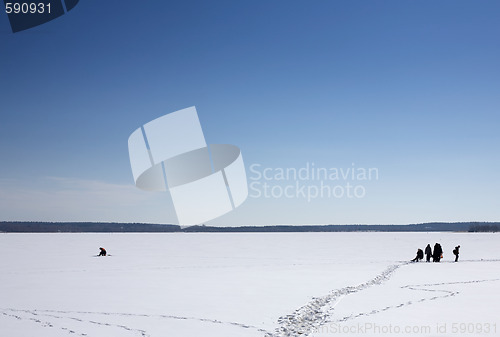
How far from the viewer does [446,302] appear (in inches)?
415

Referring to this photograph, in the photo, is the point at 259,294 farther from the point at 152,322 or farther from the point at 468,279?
the point at 468,279

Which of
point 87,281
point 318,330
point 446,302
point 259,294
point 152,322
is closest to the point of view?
point 318,330

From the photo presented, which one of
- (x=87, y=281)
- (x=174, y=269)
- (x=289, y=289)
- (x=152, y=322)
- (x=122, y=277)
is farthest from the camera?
(x=174, y=269)

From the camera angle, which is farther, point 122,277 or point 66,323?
point 122,277

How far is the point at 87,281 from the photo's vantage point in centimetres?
1412

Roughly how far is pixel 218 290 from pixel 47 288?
482 centimetres

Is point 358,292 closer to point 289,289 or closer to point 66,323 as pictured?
point 289,289

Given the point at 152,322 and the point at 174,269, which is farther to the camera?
the point at 174,269

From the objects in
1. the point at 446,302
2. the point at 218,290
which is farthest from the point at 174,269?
the point at 446,302

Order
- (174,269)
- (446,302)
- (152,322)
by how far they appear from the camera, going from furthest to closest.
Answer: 1. (174,269)
2. (446,302)
3. (152,322)

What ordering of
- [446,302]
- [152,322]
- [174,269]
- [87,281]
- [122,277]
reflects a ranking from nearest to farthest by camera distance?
[152,322] → [446,302] → [87,281] → [122,277] → [174,269]

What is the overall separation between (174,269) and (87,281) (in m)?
4.75

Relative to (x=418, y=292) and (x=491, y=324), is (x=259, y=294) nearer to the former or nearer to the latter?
(x=418, y=292)

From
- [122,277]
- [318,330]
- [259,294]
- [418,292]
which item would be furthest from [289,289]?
[122,277]
